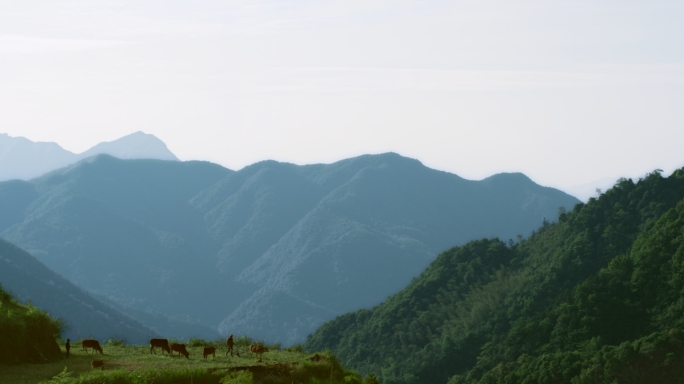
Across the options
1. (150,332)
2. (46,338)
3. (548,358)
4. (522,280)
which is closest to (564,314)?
(548,358)

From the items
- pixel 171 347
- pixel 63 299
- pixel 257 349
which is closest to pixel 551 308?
pixel 257 349

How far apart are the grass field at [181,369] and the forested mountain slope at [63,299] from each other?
5681 inches

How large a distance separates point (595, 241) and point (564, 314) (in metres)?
27.3

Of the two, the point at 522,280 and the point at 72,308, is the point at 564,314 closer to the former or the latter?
the point at 522,280

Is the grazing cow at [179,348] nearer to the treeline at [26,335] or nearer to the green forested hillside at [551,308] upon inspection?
the treeline at [26,335]

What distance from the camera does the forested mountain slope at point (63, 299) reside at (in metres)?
162

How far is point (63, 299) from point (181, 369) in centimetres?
16388

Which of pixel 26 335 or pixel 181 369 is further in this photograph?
pixel 26 335

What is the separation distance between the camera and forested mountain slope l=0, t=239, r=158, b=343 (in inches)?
6368

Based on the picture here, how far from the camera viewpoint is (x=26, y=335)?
63.3 ft

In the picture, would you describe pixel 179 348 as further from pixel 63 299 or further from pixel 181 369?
pixel 63 299

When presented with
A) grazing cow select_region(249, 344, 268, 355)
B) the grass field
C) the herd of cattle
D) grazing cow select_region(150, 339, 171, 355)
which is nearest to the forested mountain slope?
the herd of cattle

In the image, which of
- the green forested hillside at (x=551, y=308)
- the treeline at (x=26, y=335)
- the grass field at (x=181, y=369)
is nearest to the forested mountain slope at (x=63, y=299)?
the green forested hillside at (x=551, y=308)

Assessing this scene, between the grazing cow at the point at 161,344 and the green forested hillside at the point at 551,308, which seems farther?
the green forested hillside at the point at 551,308
